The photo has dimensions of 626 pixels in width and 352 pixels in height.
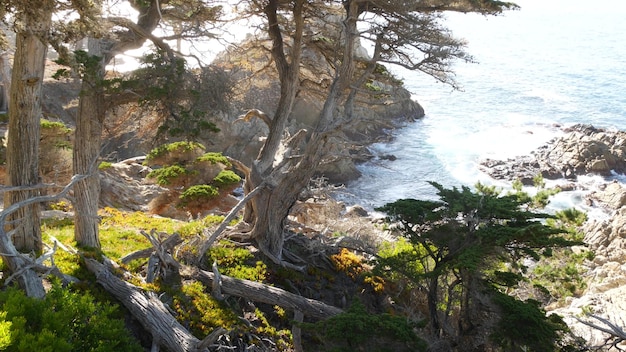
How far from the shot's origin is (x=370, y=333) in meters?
5.37

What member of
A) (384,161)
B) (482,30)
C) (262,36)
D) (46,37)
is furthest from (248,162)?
(482,30)

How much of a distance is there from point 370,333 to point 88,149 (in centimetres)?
541

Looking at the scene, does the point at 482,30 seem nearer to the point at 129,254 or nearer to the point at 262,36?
the point at 262,36

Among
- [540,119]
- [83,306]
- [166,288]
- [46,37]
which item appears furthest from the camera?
[540,119]

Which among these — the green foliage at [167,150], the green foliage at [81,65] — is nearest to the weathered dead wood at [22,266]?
the green foliage at [81,65]

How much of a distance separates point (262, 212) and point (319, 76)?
11.7 ft

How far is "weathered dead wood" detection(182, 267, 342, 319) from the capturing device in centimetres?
802

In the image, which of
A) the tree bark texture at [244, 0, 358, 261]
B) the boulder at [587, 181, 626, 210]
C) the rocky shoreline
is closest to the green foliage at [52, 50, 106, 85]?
the tree bark texture at [244, 0, 358, 261]

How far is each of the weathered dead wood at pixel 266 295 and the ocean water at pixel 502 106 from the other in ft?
19.1

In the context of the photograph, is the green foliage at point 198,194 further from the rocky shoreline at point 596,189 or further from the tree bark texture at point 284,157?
the rocky shoreline at point 596,189

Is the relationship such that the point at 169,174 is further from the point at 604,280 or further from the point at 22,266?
the point at 604,280

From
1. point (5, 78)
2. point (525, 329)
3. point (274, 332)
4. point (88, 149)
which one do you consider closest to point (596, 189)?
point (525, 329)

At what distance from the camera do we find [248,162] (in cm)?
2773

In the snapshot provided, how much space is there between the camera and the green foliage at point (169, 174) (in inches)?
553
